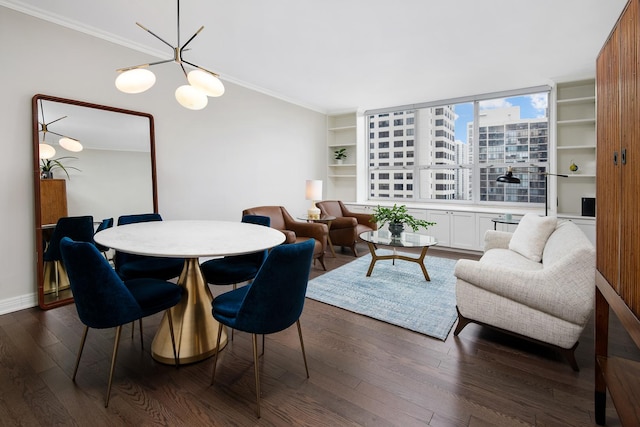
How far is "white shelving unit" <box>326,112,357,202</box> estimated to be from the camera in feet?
22.1

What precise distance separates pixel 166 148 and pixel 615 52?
13.0ft

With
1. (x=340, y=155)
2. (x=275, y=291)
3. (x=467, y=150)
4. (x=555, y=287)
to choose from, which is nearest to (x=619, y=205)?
(x=555, y=287)

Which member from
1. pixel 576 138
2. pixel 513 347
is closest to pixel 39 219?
pixel 513 347

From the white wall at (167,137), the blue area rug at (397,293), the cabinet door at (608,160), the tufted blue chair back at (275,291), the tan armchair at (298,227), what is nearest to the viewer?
the cabinet door at (608,160)

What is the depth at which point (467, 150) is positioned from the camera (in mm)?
5801

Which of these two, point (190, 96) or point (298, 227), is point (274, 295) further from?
point (298, 227)

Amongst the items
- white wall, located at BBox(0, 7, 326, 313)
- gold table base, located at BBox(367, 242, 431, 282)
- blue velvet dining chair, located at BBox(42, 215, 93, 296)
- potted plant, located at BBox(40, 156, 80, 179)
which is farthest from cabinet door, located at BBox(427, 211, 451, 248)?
potted plant, located at BBox(40, 156, 80, 179)

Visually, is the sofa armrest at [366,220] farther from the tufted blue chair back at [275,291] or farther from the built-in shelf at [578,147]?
the tufted blue chair back at [275,291]

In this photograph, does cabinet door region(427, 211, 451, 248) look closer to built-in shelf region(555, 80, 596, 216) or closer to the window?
the window

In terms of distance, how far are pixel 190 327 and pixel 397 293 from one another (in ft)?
6.54

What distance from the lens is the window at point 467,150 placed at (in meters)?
5.17

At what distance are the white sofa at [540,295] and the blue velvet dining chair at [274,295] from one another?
1.32 meters

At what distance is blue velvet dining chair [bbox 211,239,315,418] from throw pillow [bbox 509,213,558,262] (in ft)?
7.93

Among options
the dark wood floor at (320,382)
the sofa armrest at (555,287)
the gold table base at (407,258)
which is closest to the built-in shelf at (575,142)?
the gold table base at (407,258)
